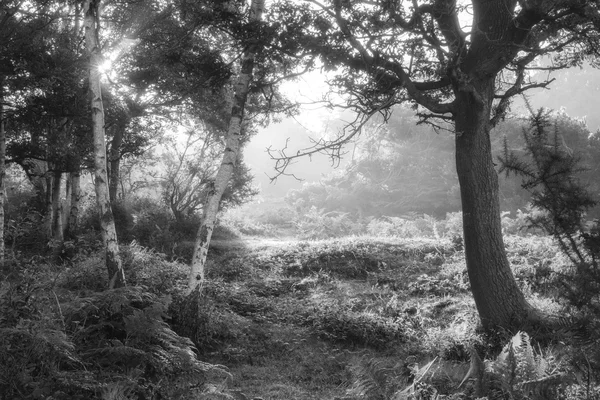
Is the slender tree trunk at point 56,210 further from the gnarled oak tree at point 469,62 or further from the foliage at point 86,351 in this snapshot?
the gnarled oak tree at point 469,62

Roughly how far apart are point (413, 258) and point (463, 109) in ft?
17.9

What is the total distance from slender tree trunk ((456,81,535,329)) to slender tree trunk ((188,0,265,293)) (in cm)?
349

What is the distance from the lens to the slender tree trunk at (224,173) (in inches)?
276

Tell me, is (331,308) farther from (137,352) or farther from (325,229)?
(325,229)

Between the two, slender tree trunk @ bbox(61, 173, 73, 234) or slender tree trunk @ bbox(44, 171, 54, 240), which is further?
slender tree trunk @ bbox(61, 173, 73, 234)

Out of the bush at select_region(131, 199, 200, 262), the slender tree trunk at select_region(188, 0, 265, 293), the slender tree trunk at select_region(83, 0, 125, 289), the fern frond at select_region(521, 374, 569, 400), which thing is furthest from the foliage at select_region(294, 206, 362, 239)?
the fern frond at select_region(521, 374, 569, 400)

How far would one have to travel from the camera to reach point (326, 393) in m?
5.71

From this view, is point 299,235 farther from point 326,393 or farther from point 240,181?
point 326,393

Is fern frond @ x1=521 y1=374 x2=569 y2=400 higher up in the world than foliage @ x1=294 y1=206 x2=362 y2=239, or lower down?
lower down

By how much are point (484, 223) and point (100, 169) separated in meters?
5.95

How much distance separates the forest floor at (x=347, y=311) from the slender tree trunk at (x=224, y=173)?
1.03 meters

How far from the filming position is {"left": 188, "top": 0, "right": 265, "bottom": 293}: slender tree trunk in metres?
7.02

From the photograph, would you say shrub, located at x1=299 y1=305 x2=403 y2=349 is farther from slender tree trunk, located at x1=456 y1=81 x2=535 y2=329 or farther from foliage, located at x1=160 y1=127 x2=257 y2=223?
foliage, located at x1=160 y1=127 x2=257 y2=223

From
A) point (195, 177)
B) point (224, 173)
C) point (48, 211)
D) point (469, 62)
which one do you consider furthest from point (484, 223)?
point (195, 177)
